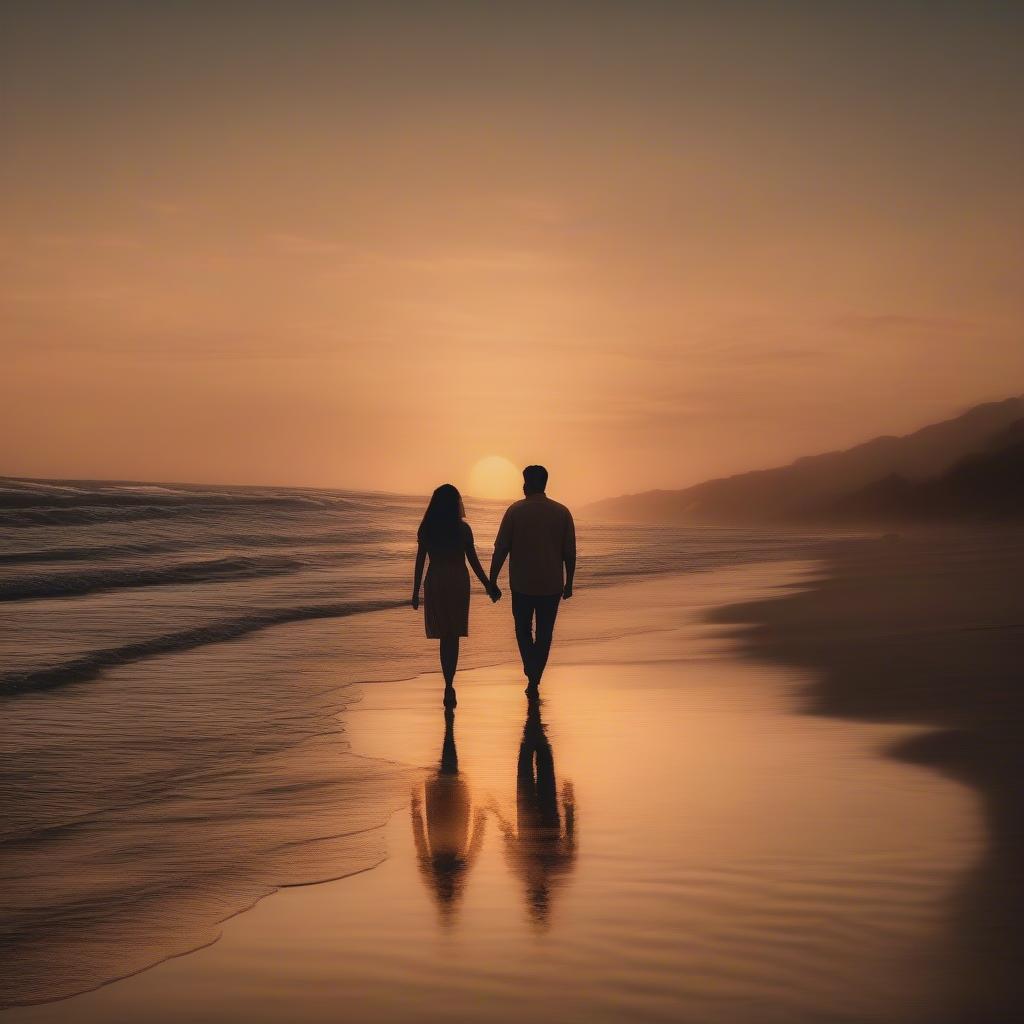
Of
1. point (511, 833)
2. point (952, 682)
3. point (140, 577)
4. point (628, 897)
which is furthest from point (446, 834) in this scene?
point (140, 577)

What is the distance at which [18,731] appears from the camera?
943cm

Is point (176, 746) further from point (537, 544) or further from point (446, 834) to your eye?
point (537, 544)

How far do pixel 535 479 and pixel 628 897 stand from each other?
21.7ft

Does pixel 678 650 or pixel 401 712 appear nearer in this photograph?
pixel 401 712

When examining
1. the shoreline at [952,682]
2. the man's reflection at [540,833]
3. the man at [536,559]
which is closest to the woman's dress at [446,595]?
the man at [536,559]

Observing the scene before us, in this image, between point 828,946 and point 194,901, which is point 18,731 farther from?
point 828,946

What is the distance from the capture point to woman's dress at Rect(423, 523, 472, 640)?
11.1m

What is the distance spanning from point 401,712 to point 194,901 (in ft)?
17.3

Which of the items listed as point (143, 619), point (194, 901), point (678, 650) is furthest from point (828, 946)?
point (143, 619)

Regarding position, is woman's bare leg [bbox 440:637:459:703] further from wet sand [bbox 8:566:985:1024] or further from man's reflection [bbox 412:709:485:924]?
man's reflection [bbox 412:709:485:924]

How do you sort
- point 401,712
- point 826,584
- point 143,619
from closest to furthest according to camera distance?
point 401,712
point 143,619
point 826,584

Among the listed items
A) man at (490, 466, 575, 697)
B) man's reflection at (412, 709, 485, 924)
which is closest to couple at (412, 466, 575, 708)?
man at (490, 466, 575, 697)

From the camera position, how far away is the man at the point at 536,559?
11.1 meters

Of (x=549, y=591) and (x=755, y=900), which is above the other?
(x=549, y=591)
